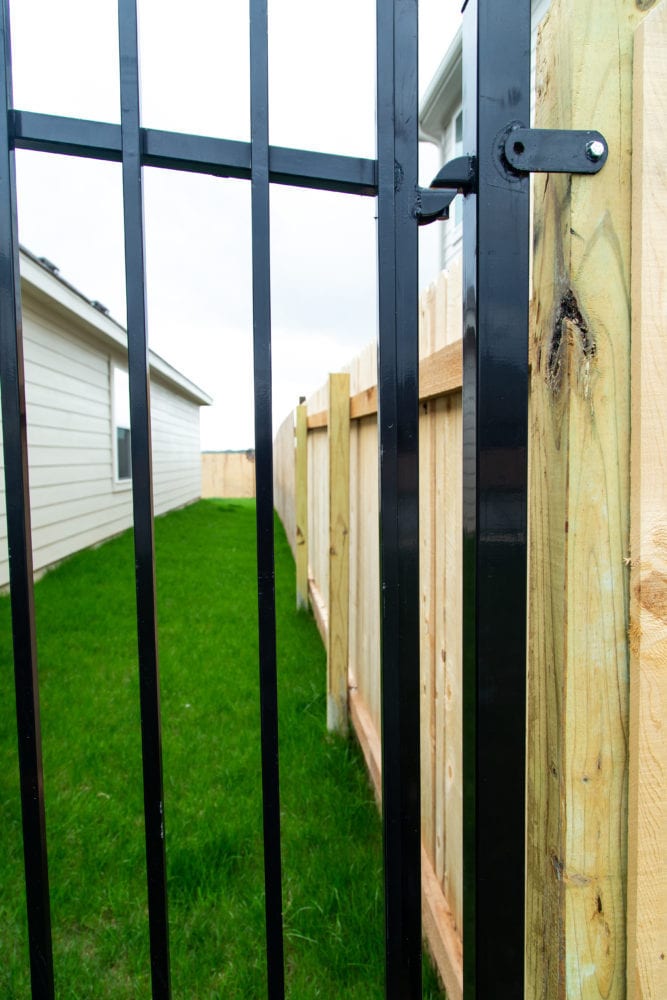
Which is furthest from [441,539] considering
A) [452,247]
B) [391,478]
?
[452,247]

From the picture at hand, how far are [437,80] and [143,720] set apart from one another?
237 inches

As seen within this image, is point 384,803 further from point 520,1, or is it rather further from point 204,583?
point 204,583

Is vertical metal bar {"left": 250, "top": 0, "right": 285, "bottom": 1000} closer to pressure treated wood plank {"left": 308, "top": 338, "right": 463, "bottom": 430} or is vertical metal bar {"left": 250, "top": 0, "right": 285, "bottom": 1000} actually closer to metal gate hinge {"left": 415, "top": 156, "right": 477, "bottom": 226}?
metal gate hinge {"left": 415, "top": 156, "right": 477, "bottom": 226}

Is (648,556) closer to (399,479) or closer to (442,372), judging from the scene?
(399,479)

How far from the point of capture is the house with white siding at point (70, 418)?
623 cm

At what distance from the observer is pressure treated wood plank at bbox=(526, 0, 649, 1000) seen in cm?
74

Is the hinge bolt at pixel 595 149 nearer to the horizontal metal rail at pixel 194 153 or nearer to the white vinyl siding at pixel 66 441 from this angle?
the horizontal metal rail at pixel 194 153

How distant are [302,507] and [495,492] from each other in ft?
15.4

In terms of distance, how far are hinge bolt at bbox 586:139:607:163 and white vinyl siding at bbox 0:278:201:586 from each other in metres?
5.32

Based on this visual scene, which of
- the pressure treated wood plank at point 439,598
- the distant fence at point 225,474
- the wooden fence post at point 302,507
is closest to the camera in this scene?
the pressure treated wood plank at point 439,598

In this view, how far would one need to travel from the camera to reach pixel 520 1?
74 cm

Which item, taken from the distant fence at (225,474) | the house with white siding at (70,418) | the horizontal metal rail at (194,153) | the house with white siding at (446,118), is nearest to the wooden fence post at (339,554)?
the horizontal metal rail at (194,153)

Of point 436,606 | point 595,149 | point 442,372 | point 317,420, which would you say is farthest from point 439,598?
point 317,420

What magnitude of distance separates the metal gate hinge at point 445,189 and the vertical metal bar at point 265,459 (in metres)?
0.20
